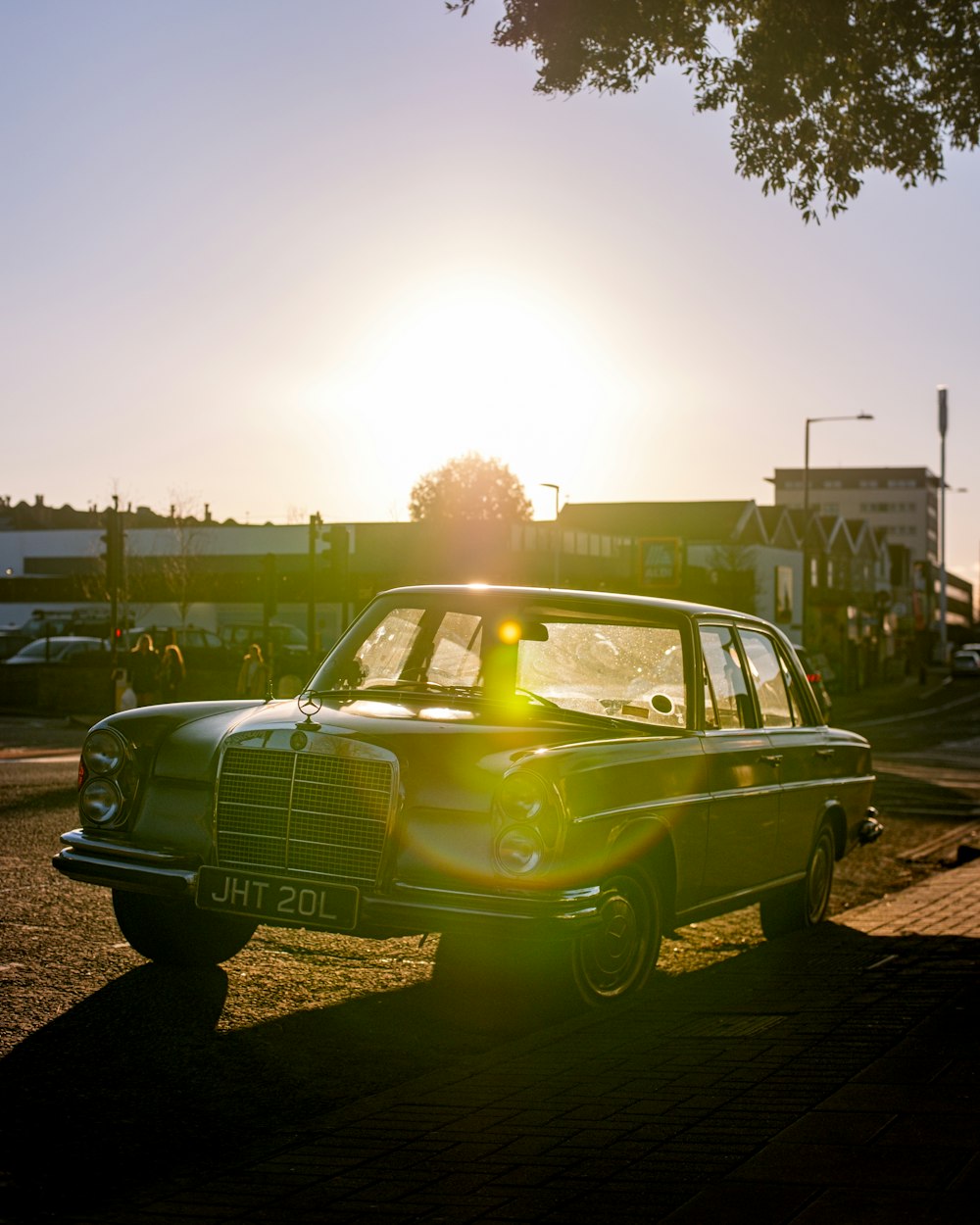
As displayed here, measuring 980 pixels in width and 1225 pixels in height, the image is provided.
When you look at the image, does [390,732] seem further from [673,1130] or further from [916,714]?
[916,714]

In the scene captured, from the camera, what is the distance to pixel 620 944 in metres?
6.03

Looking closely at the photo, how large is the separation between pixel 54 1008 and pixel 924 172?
356 inches

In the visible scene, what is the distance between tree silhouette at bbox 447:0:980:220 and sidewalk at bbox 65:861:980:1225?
7.17 m

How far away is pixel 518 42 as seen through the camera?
11.3 m

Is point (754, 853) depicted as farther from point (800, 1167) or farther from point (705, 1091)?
point (800, 1167)

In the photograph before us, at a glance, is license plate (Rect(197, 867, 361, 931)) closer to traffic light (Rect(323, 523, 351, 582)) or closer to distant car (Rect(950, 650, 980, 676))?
traffic light (Rect(323, 523, 351, 582))

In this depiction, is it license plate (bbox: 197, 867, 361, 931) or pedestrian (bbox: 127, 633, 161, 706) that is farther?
pedestrian (bbox: 127, 633, 161, 706)

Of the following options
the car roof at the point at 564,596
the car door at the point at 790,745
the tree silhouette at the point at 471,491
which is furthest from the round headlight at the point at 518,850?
the tree silhouette at the point at 471,491

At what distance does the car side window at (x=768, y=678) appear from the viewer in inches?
306

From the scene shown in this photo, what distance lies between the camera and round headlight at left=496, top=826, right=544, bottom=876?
5.34m

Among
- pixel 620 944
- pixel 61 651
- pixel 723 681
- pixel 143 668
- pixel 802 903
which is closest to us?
pixel 620 944

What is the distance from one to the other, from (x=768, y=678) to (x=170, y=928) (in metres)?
3.35

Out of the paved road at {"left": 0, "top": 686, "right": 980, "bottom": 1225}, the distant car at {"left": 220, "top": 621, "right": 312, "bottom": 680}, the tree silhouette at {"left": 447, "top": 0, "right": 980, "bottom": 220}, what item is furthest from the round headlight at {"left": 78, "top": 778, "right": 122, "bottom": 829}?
the distant car at {"left": 220, "top": 621, "right": 312, "bottom": 680}

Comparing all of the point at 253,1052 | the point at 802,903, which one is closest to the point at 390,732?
the point at 253,1052
